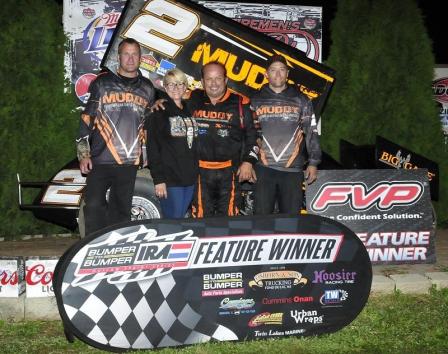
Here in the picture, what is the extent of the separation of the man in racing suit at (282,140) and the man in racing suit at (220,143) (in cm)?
13

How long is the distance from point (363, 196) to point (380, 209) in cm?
23

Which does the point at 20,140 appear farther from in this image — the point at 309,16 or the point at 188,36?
the point at 309,16

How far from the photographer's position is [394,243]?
5.38 metres

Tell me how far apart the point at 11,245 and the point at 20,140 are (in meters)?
1.36

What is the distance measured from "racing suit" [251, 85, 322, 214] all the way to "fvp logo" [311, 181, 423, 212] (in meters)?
0.70

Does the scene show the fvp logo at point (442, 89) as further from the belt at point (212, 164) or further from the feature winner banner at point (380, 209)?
the belt at point (212, 164)

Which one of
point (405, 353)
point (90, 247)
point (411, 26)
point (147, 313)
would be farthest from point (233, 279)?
point (411, 26)

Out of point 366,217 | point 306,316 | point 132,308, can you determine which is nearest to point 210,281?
point 132,308

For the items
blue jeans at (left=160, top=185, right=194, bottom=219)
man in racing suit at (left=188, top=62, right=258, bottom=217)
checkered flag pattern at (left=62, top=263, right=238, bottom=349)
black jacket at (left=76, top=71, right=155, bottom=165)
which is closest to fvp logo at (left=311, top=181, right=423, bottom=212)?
man in racing suit at (left=188, top=62, right=258, bottom=217)

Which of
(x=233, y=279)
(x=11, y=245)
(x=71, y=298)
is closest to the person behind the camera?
(x=71, y=298)

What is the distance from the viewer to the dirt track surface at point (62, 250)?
5320mm

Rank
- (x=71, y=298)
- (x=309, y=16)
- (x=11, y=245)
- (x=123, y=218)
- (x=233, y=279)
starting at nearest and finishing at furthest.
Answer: (x=71, y=298) → (x=233, y=279) → (x=123, y=218) → (x=11, y=245) → (x=309, y=16)

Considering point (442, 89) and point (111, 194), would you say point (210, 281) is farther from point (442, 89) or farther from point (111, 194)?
point (442, 89)

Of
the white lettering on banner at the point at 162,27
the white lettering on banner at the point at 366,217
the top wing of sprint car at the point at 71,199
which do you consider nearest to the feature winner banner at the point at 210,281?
the white lettering on banner at the point at 366,217
